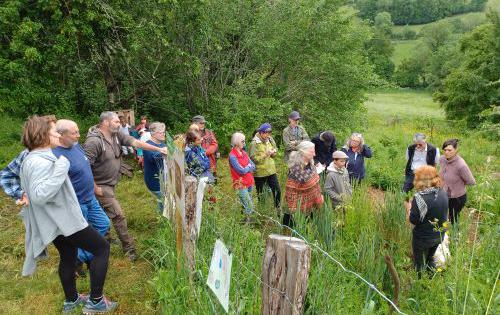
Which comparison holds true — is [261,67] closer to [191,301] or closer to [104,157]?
[104,157]

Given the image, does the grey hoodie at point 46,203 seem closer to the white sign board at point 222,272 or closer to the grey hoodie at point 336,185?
the white sign board at point 222,272

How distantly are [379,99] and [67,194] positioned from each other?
165 ft

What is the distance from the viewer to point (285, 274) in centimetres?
189

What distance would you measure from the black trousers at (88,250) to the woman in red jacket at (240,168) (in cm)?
207

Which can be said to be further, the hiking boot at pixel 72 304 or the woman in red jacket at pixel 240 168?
the woman in red jacket at pixel 240 168

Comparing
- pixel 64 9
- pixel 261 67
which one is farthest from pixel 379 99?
pixel 64 9

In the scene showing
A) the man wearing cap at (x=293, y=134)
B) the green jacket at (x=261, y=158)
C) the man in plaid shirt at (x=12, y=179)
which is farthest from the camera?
the man wearing cap at (x=293, y=134)

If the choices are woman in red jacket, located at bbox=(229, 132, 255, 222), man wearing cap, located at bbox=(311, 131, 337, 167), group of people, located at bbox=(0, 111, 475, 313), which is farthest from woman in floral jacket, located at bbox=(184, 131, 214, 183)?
man wearing cap, located at bbox=(311, 131, 337, 167)

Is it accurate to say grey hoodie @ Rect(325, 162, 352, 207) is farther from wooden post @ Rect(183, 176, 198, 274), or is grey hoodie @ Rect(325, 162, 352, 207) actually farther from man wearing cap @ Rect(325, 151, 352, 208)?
wooden post @ Rect(183, 176, 198, 274)

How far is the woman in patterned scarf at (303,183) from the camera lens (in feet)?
14.5

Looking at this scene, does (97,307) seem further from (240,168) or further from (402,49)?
(402,49)

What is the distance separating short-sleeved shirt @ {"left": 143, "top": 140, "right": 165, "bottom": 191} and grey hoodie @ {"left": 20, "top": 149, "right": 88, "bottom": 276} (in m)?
1.78

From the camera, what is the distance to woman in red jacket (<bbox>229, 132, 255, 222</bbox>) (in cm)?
516

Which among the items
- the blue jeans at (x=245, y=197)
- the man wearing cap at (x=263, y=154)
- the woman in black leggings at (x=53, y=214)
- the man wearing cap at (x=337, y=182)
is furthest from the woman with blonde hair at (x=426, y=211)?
the woman in black leggings at (x=53, y=214)
